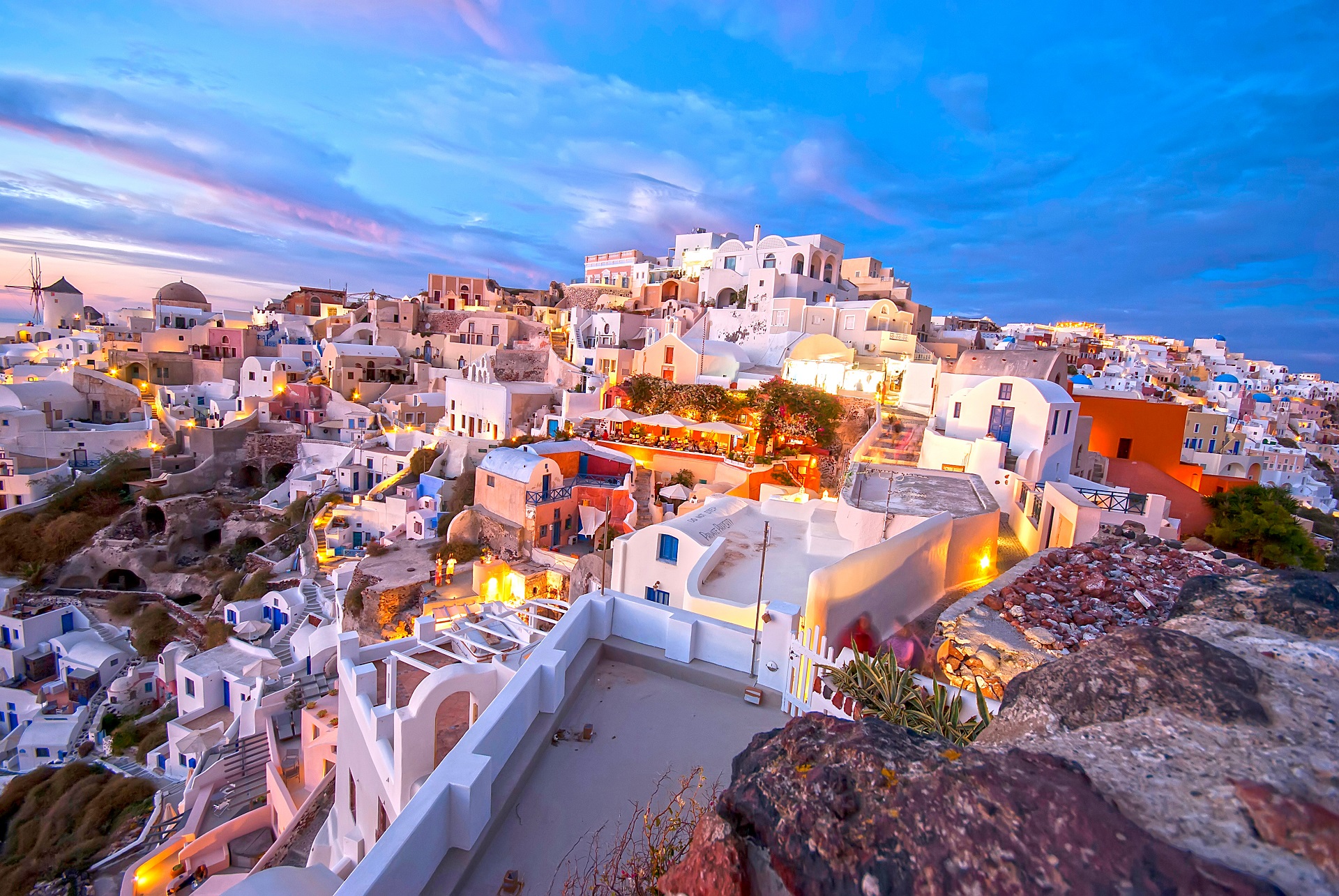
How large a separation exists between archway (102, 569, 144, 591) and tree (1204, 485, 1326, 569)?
38.1 m

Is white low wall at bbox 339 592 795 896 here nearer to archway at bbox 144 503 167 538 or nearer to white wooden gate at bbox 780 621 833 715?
white wooden gate at bbox 780 621 833 715

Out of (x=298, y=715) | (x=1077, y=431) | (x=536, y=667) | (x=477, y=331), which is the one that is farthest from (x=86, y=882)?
(x=477, y=331)

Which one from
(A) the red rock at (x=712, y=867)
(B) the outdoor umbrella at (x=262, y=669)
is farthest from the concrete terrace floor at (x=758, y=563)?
(B) the outdoor umbrella at (x=262, y=669)

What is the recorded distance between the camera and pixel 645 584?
1156cm

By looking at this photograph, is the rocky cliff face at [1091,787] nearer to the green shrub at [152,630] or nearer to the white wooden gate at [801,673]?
the white wooden gate at [801,673]

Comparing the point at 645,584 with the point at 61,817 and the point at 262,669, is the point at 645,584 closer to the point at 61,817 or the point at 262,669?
the point at 262,669

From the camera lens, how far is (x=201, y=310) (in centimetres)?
4159

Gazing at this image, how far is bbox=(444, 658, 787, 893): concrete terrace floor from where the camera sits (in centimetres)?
309

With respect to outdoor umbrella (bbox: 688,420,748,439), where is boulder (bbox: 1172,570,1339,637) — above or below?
above

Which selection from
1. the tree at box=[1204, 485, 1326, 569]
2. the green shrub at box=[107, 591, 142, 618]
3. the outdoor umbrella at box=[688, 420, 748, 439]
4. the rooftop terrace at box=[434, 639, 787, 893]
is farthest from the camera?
the green shrub at box=[107, 591, 142, 618]

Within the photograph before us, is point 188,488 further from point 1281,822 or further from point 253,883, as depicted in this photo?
point 1281,822

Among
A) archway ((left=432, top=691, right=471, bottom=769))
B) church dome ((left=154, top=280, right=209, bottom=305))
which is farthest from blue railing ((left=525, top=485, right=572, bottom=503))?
church dome ((left=154, top=280, right=209, bottom=305))

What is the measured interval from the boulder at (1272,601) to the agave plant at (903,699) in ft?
4.94

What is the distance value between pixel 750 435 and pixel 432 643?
15718mm
